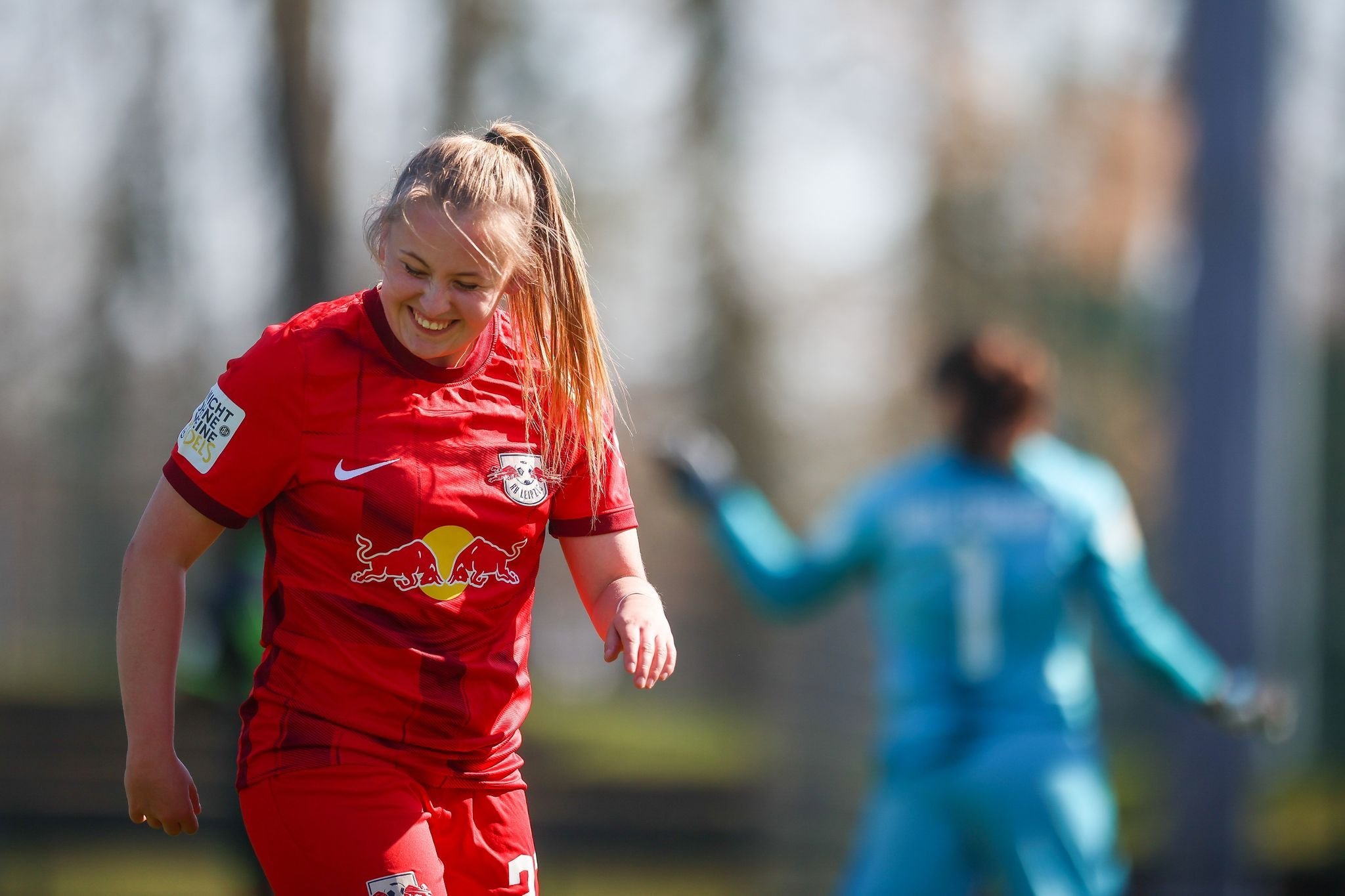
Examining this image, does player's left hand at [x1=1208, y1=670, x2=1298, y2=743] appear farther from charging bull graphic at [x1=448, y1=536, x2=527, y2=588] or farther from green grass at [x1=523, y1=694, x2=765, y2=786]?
green grass at [x1=523, y1=694, x2=765, y2=786]

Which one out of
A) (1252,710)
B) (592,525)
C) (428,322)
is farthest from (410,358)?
(1252,710)

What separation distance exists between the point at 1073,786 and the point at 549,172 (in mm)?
2446

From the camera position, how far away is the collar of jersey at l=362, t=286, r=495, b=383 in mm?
2293

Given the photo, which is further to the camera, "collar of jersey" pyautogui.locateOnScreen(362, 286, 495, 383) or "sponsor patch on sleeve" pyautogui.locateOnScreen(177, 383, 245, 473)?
"collar of jersey" pyautogui.locateOnScreen(362, 286, 495, 383)

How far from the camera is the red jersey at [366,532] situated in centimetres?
219

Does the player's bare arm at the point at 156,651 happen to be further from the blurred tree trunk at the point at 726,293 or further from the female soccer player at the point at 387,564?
the blurred tree trunk at the point at 726,293

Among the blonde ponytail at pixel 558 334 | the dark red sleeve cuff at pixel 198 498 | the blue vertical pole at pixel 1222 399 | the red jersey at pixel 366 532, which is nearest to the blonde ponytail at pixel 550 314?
the blonde ponytail at pixel 558 334

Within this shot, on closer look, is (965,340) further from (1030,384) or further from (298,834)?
(298,834)

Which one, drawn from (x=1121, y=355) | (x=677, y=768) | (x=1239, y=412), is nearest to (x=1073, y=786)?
→ (x=1239, y=412)

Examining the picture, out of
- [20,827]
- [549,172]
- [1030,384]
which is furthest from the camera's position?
[20,827]

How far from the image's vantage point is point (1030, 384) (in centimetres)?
424

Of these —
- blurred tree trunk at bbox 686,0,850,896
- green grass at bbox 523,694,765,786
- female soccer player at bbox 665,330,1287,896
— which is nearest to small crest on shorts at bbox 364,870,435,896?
female soccer player at bbox 665,330,1287,896

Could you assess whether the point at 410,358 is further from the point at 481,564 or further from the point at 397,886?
the point at 397,886

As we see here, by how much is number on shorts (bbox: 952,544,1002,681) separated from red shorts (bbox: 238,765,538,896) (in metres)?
2.07
